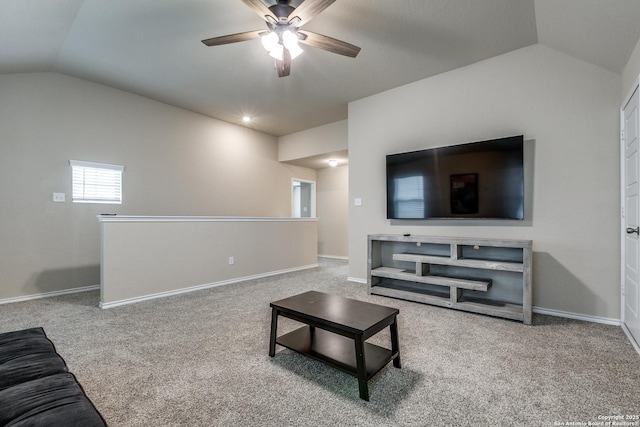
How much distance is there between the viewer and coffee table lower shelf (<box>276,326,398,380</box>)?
182 centimetres

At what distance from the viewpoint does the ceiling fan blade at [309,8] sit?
2126 mm

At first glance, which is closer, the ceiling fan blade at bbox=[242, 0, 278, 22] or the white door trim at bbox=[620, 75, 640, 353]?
the ceiling fan blade at bbox=[242, 0, 278, 22]

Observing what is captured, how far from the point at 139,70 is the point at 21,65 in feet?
4.14

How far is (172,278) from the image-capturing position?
395cm

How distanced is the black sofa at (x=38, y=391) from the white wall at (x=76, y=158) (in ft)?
9.69

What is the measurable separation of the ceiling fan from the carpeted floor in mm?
2514

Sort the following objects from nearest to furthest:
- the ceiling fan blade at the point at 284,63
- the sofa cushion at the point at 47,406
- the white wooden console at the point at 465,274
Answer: the sofa cushion at the point at 47,406, the ceiling fan blade at the point at 284,63, the white wooden console at the point at 465,274

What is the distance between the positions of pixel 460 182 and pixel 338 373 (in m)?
2.63

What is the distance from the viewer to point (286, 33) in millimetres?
2438

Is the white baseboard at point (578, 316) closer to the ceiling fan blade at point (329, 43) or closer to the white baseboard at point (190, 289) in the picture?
the ceiling fan blade at point (329, 43)

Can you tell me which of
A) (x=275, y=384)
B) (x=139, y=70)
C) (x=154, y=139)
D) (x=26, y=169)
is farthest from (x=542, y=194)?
(x=26, y=169)

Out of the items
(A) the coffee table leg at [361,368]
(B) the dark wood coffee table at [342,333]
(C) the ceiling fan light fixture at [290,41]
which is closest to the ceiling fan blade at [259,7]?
(C) the ceiling fan light fixture at [290,41]

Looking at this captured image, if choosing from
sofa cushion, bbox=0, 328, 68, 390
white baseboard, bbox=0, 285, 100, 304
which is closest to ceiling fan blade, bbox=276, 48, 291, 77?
sofa cushion, bbox=0, 328, 68, 390

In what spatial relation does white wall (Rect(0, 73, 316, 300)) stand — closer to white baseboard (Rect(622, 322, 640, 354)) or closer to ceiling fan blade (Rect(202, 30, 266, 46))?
ceiling fan blade (Rect(202, 30, 266, 46))
